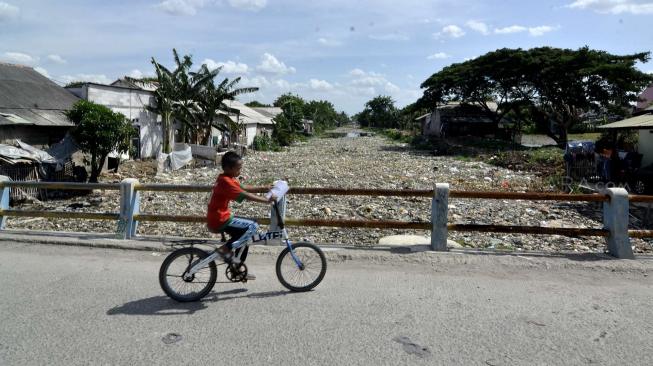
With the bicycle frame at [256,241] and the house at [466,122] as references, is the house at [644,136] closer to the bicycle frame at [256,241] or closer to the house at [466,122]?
the bicycle frame at [256,241]

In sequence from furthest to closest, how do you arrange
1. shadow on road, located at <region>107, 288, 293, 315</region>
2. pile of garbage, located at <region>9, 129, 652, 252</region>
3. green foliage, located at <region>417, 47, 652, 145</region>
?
green foliage, located at <region>417, 47, 652, 145</region> → pile of garbage, located at <region>9, 129, 652, 252</region> → shadow on road, located at <region>107, 288, 293, 315</region>

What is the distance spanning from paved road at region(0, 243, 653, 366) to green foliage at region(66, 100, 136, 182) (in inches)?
482

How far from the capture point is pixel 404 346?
3.91 m

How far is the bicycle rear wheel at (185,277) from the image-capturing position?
4922 mm

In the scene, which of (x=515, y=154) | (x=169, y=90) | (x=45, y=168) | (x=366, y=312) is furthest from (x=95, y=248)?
(x=515, y=154)

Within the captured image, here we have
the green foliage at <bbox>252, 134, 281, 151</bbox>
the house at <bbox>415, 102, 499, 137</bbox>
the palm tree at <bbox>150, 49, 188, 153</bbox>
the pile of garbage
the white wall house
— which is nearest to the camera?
the pile of garbage

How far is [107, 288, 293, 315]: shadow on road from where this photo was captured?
4.61 metres

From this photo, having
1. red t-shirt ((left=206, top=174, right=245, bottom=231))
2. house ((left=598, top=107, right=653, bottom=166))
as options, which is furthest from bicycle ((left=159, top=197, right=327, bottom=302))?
house ((left=598, top=107, right=653, bottom=166))

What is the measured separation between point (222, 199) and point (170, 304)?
115cm

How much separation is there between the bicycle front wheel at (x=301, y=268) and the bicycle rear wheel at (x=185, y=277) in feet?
2.32

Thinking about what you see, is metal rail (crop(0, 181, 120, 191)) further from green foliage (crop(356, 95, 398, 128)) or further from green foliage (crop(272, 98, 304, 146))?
green foliage (crop(356, 95, 398, 128))

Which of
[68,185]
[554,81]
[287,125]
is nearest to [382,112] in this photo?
[287,125]

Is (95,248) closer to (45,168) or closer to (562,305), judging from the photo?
(562,305)

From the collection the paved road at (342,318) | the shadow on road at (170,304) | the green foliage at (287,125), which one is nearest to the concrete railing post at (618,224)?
the paved road at (342,318)
